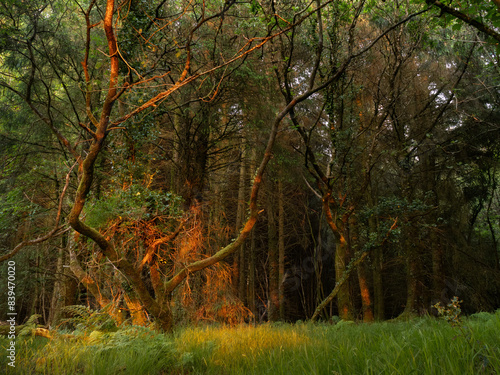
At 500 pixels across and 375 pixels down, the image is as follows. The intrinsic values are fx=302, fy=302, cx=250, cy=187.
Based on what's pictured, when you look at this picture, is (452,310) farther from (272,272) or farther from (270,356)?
(272,272)

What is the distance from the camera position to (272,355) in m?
2.85

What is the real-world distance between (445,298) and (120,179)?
9.87 meters

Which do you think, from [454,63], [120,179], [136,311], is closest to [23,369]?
[136,311]

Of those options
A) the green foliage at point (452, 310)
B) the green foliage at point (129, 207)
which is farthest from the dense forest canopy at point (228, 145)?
the green foliage at point (452, 310)

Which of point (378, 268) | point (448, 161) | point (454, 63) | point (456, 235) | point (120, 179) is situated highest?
point (454, 63)

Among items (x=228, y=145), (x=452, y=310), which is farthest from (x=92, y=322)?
(x=228, y=145)

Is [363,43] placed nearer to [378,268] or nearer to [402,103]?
[402,103]

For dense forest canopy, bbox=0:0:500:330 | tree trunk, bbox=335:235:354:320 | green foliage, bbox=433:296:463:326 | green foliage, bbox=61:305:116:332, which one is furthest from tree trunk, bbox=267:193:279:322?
green foliage, bbox=433:296:463:326

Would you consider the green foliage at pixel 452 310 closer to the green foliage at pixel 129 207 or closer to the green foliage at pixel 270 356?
the green foliage at pixel 270 356

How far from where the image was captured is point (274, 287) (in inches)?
474

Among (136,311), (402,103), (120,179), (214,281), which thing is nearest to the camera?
(136,311)

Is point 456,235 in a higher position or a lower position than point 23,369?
higher

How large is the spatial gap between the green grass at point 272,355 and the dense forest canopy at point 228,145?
1.61 meters

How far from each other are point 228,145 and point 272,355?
7327mm
